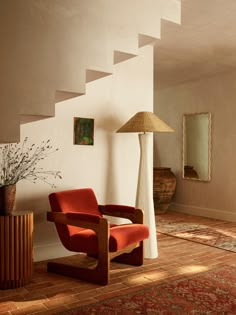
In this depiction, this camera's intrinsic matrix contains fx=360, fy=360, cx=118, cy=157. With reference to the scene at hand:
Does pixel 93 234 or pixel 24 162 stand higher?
pixel 24 162

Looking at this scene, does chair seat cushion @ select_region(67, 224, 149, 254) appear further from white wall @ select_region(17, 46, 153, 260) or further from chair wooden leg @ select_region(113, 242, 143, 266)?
white wall @ select_region(17, 46, 153, 260)

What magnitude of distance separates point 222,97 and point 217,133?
0.63 metres

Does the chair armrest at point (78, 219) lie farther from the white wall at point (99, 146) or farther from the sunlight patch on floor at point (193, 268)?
the sunlight patch on floor at point (193, 268)

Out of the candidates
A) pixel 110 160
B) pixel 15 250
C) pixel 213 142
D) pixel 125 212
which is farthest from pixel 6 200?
pixel 213 142

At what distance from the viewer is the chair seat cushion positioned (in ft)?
10.3

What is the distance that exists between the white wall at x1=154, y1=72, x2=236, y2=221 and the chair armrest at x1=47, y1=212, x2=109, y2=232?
367 cm

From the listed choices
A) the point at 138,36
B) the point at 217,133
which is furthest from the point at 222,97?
the point at 138,36

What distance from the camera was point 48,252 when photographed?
3883 mm

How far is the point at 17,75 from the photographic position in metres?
2.62

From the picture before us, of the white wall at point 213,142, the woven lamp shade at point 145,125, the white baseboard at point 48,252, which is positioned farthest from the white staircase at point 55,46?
the white wall at point 213,142

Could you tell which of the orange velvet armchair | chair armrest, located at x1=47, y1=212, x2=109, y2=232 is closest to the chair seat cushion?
the orange velvet armchair

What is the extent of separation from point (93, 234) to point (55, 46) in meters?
1.63

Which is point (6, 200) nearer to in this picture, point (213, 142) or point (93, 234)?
point (93, 234)

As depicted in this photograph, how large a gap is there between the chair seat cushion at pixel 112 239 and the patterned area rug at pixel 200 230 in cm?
153
